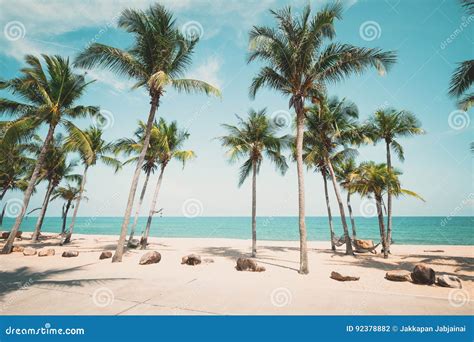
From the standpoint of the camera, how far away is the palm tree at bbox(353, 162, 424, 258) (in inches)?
544

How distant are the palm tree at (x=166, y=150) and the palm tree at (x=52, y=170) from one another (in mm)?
9392

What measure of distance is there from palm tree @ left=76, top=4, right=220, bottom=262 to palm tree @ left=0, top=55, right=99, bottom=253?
4584mm

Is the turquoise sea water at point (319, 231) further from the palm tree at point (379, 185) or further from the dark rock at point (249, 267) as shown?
the dark rock at point (249, 267)

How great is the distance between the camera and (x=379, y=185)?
14164 mm

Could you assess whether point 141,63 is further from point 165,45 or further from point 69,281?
point 69,281

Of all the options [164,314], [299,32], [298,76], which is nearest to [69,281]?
[164,314]

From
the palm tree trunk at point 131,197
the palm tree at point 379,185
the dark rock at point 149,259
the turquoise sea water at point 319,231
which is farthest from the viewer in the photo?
the turquoise sea water at point 319,231

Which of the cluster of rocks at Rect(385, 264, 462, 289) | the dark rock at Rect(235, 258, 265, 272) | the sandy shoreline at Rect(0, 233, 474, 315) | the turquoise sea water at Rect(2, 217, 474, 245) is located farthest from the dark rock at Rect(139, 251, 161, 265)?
the cluster of rocks at Rect(385, 264, 462, 289)

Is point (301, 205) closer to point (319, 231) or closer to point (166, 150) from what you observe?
point (166, 150)

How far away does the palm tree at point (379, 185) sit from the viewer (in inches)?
544

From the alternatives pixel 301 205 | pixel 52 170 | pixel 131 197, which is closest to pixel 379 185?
pixel 301 205

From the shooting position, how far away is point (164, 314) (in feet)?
14.2

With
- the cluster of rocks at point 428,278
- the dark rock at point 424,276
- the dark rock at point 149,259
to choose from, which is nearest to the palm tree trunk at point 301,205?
the cluster of rocks at point 428,278
